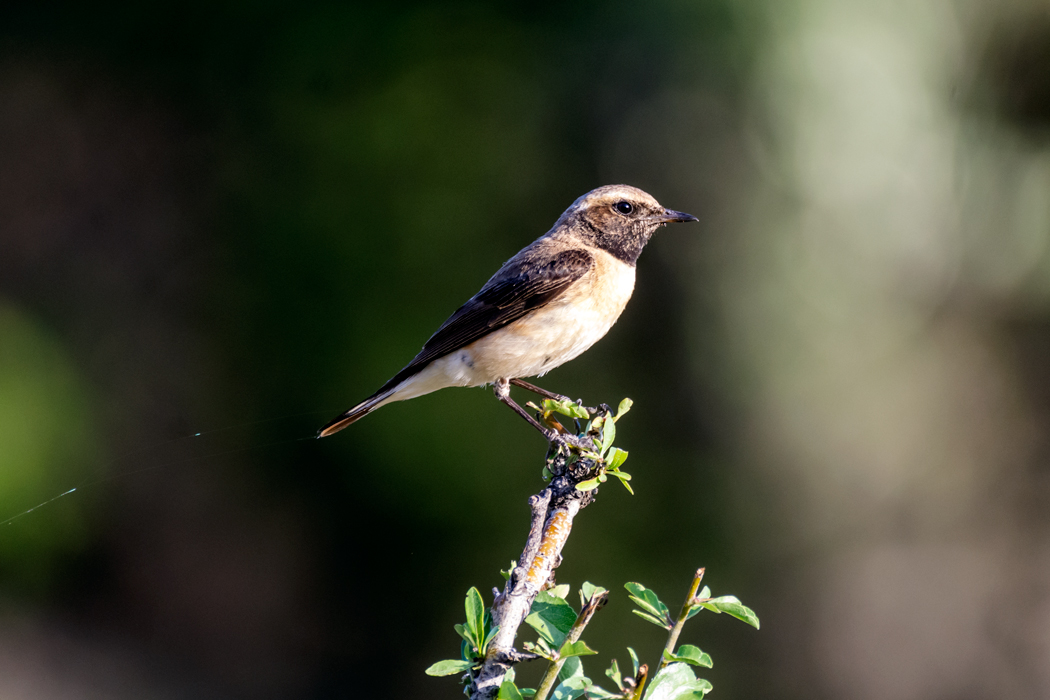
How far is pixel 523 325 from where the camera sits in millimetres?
3955

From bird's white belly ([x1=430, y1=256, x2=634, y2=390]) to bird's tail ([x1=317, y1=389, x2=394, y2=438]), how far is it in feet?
0.77

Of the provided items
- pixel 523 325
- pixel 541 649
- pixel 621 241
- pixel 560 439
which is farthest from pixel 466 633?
pixel 621 241

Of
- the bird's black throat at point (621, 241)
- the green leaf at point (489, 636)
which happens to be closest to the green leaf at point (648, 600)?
the green leaf at point (489, 636)

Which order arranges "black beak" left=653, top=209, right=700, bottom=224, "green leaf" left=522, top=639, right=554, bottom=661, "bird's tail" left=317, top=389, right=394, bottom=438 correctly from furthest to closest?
1. "black beak" left=653, top=209, right=700, bottom=224
2. "bird's tail" left=317, top=389, right=394, bottom=438
3. "green leaf" left=522, top=639, right=554, bottom=661

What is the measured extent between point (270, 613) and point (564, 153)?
5.11 m

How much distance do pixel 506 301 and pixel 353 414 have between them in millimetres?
884

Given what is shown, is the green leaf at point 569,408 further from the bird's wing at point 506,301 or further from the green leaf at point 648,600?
the bird's wing at point 506,301

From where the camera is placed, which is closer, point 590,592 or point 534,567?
point 590,592

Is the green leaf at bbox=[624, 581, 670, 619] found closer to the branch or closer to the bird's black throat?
the branch

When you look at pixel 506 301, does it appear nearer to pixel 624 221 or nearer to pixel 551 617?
pixel 624 221

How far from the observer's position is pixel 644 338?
22.7 feet

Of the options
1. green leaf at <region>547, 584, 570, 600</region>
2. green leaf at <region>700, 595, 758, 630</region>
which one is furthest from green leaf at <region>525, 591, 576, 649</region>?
green leaf at <region>700, 595, 758, 630</region>

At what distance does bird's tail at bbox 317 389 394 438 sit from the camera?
3.76 metres

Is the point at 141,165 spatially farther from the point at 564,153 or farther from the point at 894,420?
the point at 894,420
